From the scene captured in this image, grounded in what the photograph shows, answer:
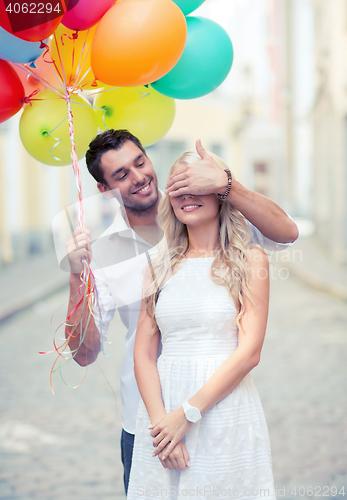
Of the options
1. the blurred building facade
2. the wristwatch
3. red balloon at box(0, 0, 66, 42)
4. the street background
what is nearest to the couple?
the wristwatch

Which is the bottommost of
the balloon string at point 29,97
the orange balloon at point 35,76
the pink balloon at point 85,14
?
the balloon string at point 29,97

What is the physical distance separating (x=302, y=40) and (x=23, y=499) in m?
28.4

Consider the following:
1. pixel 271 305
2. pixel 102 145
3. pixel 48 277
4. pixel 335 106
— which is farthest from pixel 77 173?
pixel 335 106

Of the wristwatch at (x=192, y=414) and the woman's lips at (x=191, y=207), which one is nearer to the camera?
the wristwatch at (x=192, y=414)

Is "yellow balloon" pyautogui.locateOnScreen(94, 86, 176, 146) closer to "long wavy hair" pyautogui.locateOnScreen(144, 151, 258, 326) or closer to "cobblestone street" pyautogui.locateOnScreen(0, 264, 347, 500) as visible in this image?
"long wavy hair" pyautogui.locateOnScreen(144, 151, 258, 326)

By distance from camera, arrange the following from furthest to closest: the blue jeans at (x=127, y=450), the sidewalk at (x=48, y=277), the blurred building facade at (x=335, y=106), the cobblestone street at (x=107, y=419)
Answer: the blurred building facade at (x=335, y=106) → the sidewalk at (x=48, y=277) → the cobblestone street at (x=107, y=419) → the blue jeans at (x=127, y=450)

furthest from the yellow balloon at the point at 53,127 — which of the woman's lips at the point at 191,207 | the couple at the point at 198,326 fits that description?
the woman's lips at the point at 191,207

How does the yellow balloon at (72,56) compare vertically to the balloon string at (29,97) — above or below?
above

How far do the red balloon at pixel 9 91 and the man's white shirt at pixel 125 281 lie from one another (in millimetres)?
594

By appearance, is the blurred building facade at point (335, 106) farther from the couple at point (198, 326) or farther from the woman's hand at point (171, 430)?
the woman's hand at point (171, 430)

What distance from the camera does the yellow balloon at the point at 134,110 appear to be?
2.17 metres

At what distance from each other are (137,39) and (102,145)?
461 millimetres

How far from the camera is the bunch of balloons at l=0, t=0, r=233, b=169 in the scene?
5.67ft

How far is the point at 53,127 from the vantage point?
2.00 meters
